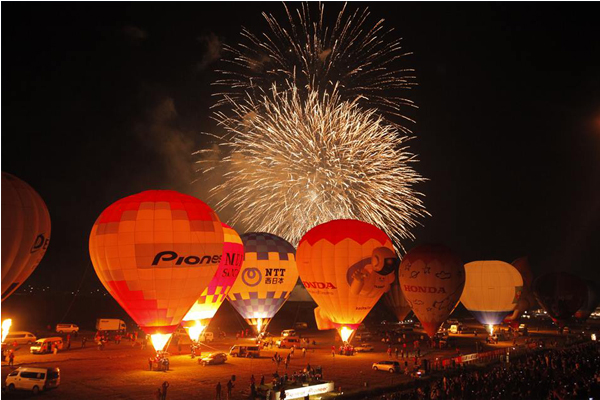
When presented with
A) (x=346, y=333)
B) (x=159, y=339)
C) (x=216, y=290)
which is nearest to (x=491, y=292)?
(x=346, y=333)

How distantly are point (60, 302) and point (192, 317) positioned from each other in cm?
3932

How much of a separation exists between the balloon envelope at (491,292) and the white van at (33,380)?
28.0 metres

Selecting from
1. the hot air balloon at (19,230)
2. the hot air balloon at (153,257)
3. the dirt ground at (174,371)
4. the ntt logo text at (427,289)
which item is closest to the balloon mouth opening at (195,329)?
the dirt ground at (174,371)

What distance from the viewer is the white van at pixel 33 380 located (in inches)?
580

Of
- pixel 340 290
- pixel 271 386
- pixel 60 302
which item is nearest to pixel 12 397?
pixel 271 386

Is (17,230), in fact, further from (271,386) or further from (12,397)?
(271,386)

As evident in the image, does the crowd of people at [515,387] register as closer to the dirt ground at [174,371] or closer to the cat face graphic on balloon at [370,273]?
the dirt ground at [174,371]

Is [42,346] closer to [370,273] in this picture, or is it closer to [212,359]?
[212,359]

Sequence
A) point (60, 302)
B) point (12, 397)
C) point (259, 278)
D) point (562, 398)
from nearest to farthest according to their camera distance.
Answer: point (562, 398) → point (12, 397) → point (259, 278) → point (60, 302)

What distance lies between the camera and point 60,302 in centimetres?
5506

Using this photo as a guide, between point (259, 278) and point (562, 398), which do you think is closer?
point (562, 398)

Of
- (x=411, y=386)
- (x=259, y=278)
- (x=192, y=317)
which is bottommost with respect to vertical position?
(x=411, y=386)

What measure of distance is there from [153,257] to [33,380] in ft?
17.5

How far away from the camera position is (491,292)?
111ft
